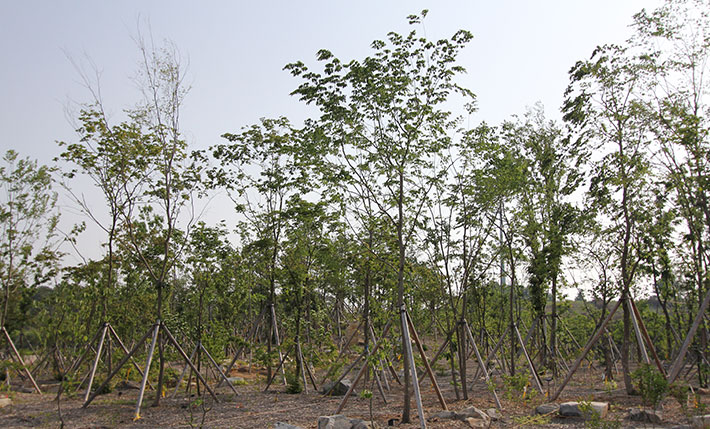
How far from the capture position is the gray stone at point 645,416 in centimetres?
769

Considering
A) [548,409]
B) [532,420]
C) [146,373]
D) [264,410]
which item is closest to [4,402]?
[146,373]

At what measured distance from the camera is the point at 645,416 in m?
7.65

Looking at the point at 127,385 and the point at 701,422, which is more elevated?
the point at 701,422

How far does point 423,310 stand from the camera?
14805 millimetres

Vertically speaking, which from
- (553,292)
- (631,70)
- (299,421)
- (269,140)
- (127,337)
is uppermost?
(631,70)

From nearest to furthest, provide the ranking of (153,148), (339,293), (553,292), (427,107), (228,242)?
(427,107) < (153,148) < (228,242) < (553,292) < (339,293)

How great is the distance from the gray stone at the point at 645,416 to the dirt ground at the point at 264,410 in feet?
0.31

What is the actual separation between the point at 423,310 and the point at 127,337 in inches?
377

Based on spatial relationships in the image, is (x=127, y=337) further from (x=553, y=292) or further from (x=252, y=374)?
(x=553, y=292)

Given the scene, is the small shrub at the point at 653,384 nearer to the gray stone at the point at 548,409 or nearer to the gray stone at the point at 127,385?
the gray stone at the point at 548,409

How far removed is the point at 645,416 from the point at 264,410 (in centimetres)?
659

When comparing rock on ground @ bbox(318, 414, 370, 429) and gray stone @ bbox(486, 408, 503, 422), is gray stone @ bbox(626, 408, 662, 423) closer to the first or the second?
gray stone @ bbox(486, 408, 503, 422)

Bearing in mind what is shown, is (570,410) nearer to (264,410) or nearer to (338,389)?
(338,389)

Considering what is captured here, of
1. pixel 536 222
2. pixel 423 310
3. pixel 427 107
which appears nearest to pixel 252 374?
pixel 423 310
